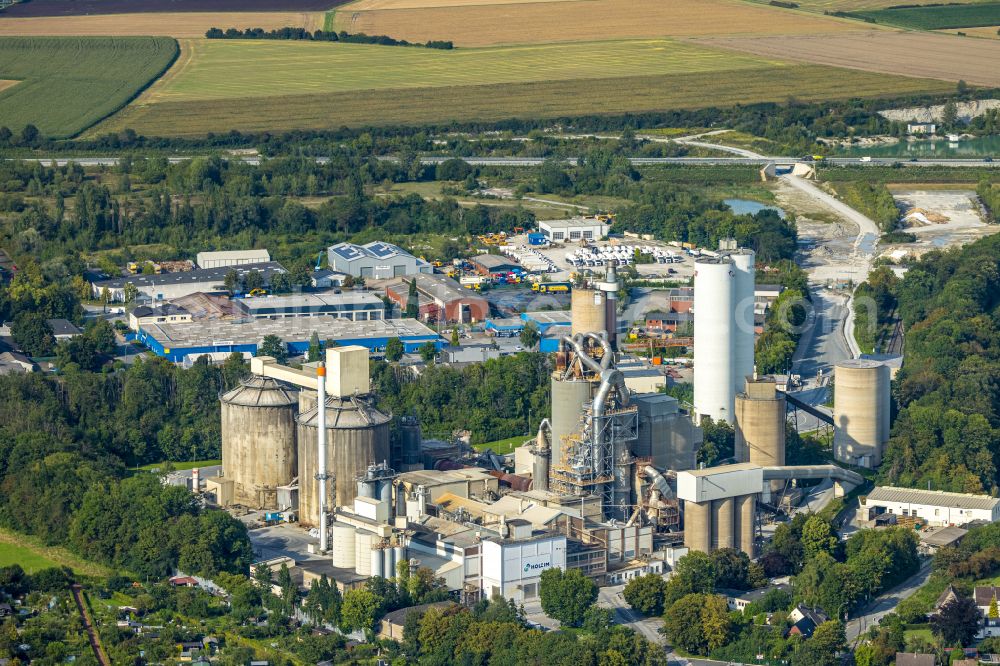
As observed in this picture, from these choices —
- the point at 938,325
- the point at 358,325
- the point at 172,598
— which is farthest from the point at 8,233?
the point at 172,598

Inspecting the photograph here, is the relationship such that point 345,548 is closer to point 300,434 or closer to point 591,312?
point 300,434

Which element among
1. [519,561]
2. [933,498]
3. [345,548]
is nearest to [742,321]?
[933,498]

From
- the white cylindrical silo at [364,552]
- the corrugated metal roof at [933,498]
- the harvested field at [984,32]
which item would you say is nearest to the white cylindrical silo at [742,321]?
the corrugated metal roof at [933,498]

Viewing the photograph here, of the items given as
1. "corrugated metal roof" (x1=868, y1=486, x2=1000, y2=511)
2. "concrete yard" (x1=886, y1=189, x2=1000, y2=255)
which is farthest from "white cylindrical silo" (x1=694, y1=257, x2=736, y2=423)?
"concrete yard" (x1=886, y1=189, x2=1000, y2=255)

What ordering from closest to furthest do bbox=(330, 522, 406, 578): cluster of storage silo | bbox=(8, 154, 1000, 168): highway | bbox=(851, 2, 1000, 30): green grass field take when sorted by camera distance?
bbox=(330, 522, 406, 578): cluster of storage silo < bbox=(8, 154, 1000, 168): highway < bbox=(851, 2, 1000, 30): green grass field

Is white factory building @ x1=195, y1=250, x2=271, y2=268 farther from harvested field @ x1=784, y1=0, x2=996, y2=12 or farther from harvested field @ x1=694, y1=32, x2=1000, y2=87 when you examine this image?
harvested field @ x1=784, y1=0, x2=996, y2=12

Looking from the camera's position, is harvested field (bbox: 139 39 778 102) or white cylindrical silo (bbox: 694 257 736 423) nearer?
white cylindrical silo (bbox: 694 257 736 423)

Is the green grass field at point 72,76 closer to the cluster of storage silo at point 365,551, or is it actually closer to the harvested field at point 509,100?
the harvested field at point 509,100
